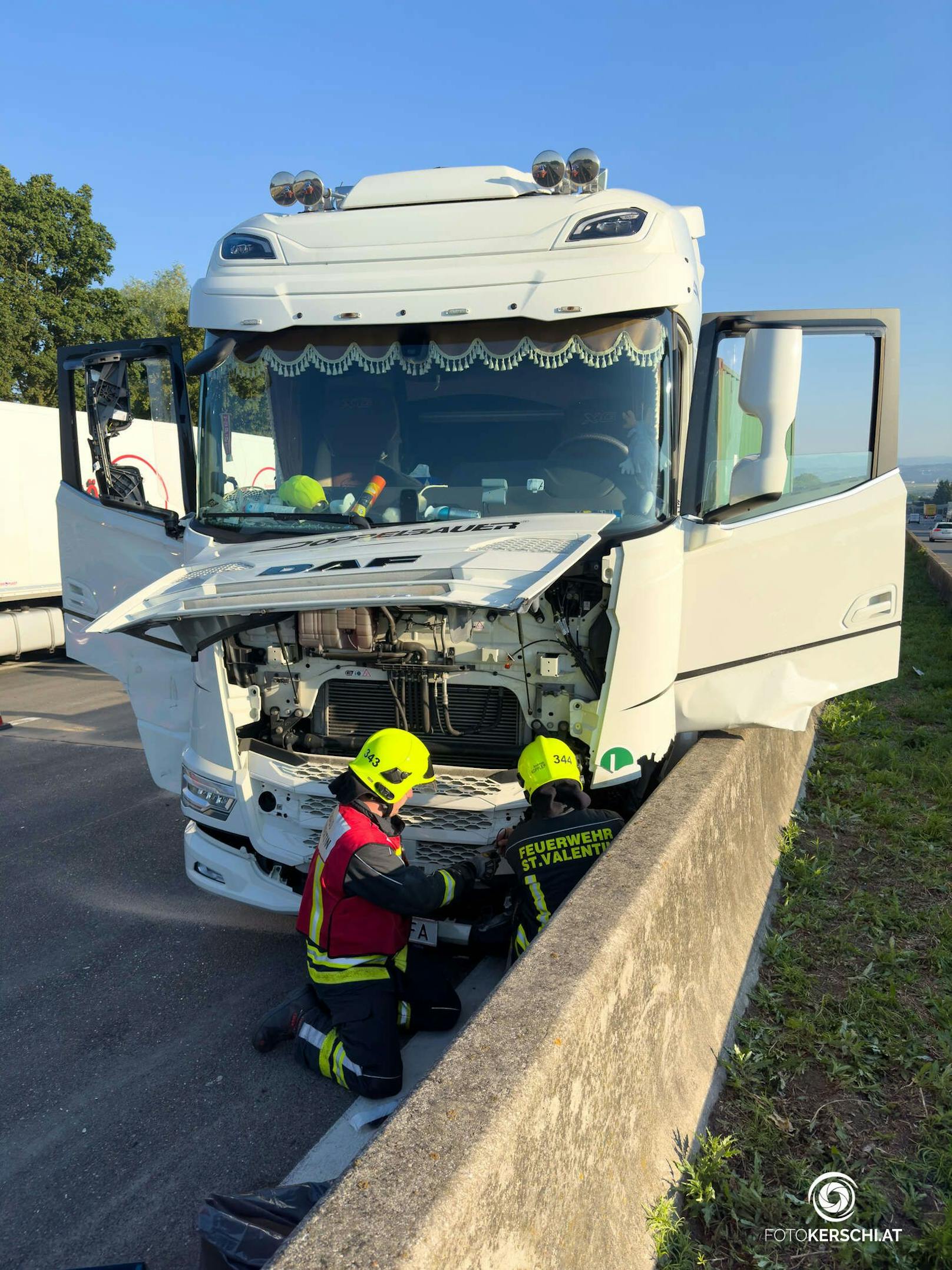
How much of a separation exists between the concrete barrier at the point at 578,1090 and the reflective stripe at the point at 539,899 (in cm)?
44

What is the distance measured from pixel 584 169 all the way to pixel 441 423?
5.30ft

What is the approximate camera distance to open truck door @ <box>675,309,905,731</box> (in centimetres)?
440

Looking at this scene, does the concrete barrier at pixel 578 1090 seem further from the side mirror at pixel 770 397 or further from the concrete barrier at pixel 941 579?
the concrete barrier at pixel 941 579

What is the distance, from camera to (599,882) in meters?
3.06

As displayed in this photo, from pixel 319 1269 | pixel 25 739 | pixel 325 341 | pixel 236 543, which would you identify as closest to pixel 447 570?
pixel 236 543

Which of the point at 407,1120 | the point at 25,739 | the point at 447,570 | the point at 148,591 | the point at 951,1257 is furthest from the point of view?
the point at 25,739

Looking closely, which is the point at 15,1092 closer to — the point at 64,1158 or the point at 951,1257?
the point at 64,1158

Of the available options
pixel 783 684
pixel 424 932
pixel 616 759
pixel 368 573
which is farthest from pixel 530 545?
pixel 783 684

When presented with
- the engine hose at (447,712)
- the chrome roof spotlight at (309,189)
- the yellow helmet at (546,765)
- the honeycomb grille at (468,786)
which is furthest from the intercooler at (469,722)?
the chrome roof spotlight at (309,189)

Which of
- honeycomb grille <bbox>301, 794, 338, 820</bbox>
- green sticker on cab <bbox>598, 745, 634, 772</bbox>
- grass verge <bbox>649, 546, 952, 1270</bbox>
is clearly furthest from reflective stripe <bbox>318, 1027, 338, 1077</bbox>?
green sticker on cab <bbox>598, 745, 634, 772</bbox>

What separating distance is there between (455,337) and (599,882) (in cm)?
275

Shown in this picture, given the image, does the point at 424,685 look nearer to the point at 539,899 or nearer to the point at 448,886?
the point at 448,886

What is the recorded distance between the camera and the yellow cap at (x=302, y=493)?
4.60 metres

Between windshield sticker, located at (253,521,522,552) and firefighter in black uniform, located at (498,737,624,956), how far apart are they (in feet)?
3.43
